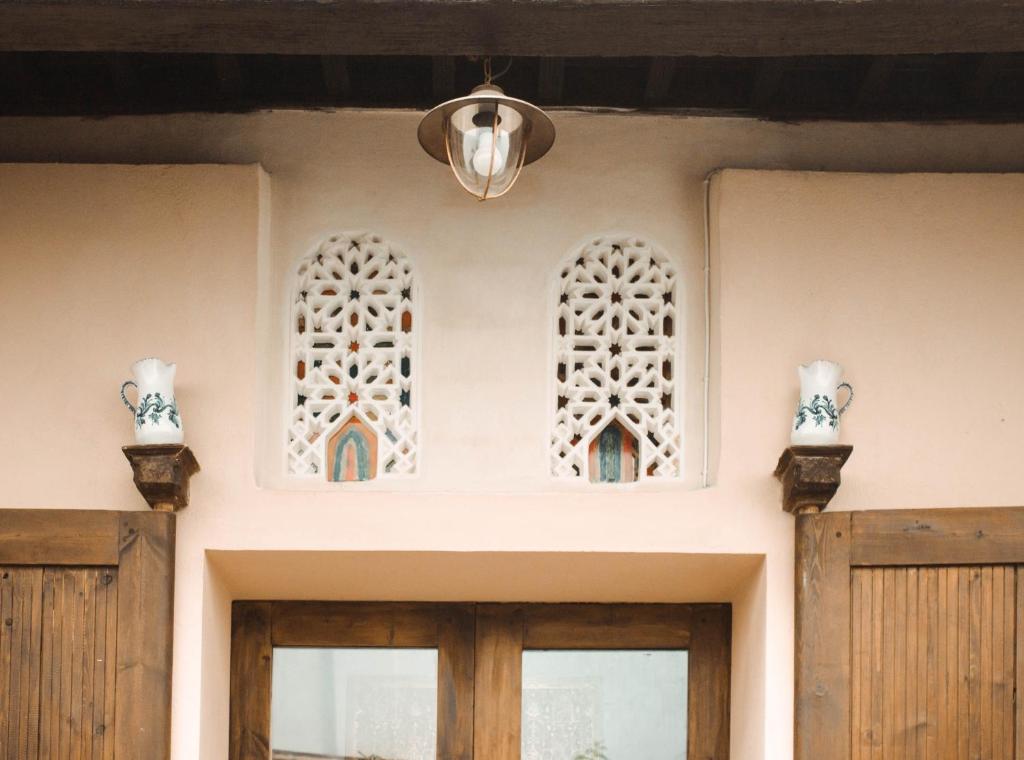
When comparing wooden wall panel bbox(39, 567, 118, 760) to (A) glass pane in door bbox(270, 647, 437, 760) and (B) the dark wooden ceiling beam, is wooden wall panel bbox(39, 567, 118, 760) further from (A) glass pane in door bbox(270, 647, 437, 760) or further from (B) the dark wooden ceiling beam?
(B) the dark wooden ceiling beam

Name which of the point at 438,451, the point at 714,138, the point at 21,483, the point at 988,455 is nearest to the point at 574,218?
the point at 714,138

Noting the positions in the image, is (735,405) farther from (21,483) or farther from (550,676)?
(21,483)

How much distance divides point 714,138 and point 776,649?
4.89 feet

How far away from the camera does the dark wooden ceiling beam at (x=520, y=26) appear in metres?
3.48

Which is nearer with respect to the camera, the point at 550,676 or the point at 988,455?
the point at 988,455

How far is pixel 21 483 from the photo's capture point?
4.18 meters

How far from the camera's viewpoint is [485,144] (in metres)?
3.77

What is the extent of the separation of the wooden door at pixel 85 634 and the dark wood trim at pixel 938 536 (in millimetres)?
1850

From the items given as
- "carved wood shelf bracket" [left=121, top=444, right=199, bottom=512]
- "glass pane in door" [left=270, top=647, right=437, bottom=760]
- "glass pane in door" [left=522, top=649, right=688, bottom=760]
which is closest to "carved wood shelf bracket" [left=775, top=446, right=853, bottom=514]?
"glass pane in door" [left=522, top=649, right=688, bottom=760]

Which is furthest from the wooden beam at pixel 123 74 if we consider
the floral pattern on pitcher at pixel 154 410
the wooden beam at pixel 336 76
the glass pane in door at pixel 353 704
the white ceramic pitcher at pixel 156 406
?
the glass pane in door at pixel 353 704

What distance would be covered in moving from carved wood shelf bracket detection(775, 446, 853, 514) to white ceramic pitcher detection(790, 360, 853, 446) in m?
0.05

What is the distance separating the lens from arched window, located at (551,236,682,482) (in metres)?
4.32

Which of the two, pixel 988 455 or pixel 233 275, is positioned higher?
pixel 233 275

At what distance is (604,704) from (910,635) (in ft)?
3.31
